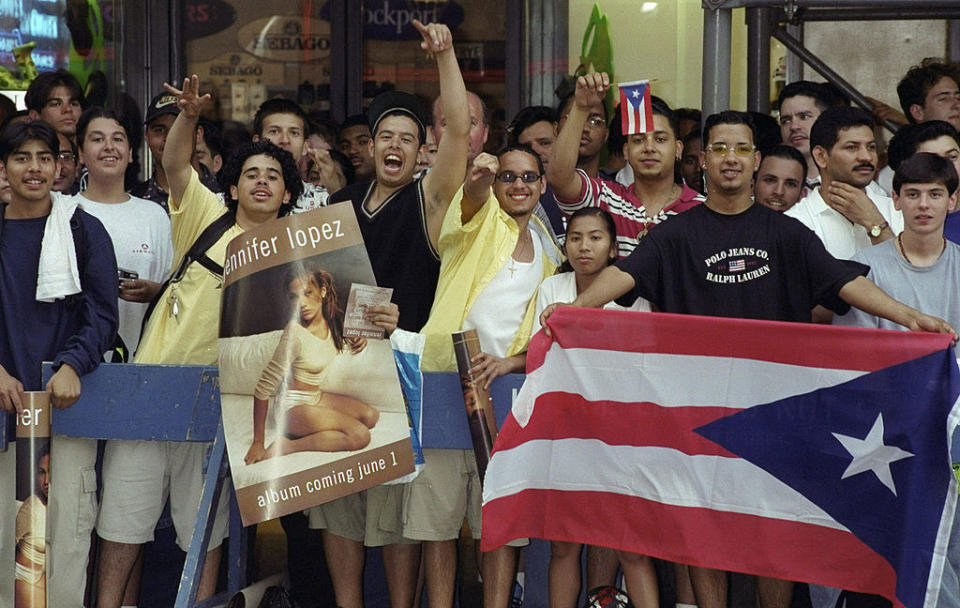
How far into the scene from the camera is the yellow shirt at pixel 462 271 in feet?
18.9

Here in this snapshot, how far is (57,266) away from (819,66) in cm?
466

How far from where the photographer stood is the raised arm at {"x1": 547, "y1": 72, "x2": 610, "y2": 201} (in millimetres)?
5910

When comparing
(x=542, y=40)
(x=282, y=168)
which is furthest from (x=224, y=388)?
(x=542, y=40)

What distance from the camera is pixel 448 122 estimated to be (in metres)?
5.71

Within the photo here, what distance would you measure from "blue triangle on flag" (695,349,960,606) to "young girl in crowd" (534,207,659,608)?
2.14 feet

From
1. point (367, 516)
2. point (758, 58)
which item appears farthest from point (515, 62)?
point (367, 516)

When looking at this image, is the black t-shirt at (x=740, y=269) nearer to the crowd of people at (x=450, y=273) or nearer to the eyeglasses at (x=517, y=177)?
the crowd of people at (x=450, y=273)

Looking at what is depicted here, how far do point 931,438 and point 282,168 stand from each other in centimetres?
295

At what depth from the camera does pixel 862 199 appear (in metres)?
6.03

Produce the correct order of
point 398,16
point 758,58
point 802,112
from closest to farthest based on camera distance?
point 802,112, point 758,58, point 398,16

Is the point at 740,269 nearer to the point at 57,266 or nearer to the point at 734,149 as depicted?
the point at 734,149

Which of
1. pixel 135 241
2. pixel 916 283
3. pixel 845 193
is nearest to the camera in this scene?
pixel 916 283

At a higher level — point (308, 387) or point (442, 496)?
point (308, 387)

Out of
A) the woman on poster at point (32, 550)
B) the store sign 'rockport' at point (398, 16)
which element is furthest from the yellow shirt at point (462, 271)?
the store sign 'rockport' at point (398, 16)
